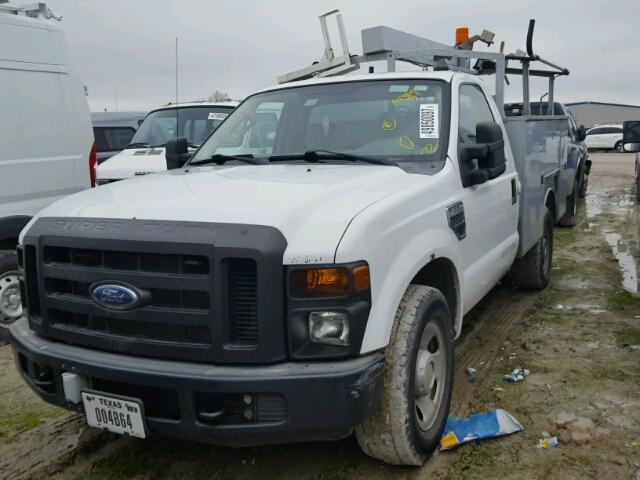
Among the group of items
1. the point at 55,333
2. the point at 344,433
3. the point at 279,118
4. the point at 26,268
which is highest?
the point at 279,118

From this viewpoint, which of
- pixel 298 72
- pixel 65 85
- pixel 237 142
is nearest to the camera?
pixel 237 142

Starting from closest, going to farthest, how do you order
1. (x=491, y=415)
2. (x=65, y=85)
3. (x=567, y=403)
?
(x=491, y=415), (x=567, y=403), (x=65, y=85)

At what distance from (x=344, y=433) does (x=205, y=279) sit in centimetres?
86

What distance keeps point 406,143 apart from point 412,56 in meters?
1.96

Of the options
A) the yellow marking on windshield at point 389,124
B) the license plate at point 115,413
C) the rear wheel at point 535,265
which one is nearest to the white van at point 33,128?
the license plate at point 115,413

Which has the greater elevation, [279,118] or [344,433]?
[279,118]

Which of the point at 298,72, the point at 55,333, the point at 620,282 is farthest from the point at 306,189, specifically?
the point at 620,282

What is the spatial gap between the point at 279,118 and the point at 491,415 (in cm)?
241

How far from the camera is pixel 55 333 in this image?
2.90m

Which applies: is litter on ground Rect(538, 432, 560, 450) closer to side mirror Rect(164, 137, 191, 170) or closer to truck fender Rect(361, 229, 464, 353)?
truck fender Rect(361, 229, 464, 353)

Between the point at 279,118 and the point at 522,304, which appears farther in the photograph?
the point at 522,304

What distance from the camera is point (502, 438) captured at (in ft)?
11.0

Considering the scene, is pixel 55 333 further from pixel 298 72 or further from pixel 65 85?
pixel 298 72

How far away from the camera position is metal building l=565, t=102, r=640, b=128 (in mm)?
50787
